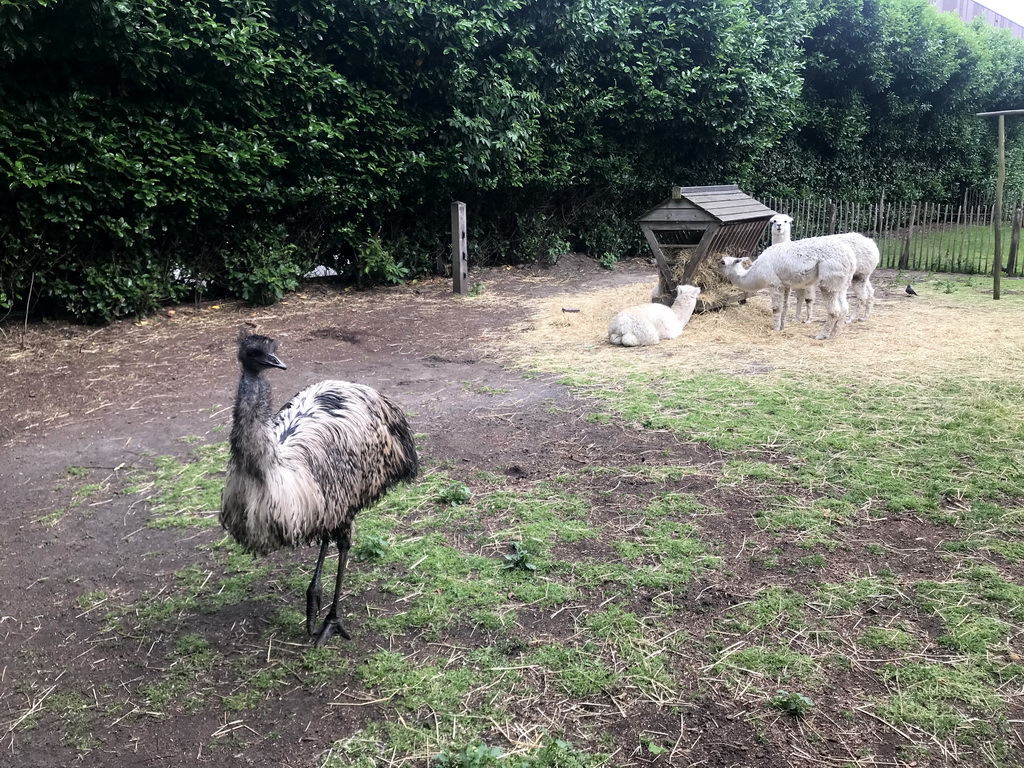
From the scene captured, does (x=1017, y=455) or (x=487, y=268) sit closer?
(x=1017, y=455)

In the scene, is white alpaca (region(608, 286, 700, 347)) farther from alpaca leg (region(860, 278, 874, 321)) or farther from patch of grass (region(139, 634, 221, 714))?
patch of grass (region(139, 634, 221, 714))

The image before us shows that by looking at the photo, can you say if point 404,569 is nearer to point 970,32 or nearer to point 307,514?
point 307,514

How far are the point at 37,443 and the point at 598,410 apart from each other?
4.18m

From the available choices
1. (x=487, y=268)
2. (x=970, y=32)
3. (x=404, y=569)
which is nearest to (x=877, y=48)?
(x=970, y=32)

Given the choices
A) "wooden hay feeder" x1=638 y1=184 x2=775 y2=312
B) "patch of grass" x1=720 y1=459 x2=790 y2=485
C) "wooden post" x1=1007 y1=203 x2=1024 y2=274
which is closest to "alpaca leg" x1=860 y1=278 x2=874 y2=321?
"wooden hay feeder" x1=638 y1=184 x2=775 y2=312

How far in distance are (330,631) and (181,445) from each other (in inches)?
113

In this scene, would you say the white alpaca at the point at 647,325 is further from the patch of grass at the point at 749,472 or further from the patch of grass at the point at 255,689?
the patch of grass at the point at 255,689

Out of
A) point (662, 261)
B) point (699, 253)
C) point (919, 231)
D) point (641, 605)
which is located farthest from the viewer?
point (919, 231)

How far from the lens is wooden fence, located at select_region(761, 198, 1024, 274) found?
13.6m

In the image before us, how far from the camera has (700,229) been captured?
32.5 feet

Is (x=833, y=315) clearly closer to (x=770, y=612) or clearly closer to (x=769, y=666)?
(x=770, y=612)

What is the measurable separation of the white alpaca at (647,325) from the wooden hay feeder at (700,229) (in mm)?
992

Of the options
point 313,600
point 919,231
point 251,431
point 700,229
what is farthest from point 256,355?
point 919,231

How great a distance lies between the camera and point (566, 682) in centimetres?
303
